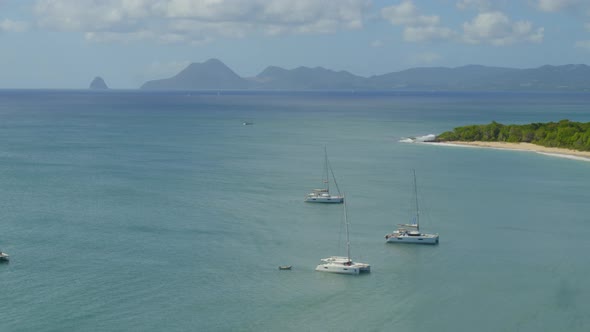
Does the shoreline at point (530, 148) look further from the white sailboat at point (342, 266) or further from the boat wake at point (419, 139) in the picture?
the white sailboat at point (342, 266)

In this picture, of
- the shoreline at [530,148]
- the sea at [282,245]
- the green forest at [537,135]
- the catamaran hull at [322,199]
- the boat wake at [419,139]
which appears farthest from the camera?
the boat wake at [419,139]

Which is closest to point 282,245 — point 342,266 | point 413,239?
point 342,266

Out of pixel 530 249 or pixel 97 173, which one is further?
pixel 97 173

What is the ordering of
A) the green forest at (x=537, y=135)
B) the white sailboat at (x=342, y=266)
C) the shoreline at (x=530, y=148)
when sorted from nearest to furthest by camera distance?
the white sailboat at (x=342, y=266), the shoreline at (x=530, y=148), the green forest at (x=537, y=135)

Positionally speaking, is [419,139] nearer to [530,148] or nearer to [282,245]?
[530,148]

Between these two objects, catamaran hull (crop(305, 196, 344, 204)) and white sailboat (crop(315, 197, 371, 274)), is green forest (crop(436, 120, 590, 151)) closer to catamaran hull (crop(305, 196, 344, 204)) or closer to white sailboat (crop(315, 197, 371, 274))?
catamaran hull (crop(305, 196, 344, 204))

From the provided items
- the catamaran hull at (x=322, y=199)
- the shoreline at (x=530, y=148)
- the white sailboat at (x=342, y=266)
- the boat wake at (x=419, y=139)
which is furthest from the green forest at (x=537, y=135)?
the white sailboat at (x=342, y=266)

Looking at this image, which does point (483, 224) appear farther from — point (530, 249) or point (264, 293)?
point (264, 293)

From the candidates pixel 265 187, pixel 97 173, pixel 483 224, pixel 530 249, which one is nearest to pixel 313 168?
pixel 265 187
